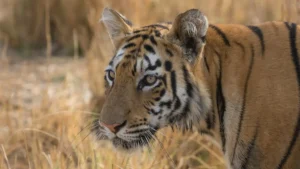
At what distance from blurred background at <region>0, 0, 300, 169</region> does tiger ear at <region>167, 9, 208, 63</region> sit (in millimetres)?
406

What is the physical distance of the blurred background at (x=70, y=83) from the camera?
392 centimetres

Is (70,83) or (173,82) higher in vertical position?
(173,82)

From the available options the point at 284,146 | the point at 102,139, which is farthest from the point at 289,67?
the point at 102,139

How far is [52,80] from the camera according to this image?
681 cm

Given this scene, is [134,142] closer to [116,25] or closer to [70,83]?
[116,25]

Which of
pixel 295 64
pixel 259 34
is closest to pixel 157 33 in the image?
pixel 259 34

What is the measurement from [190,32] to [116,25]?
42cm

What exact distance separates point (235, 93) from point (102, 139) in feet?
2.01

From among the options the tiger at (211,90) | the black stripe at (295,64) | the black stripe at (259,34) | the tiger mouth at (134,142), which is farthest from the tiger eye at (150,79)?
the black stripe at (295,64)

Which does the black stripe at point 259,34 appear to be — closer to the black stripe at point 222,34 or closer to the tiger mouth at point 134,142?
the black stripe at point 222,34

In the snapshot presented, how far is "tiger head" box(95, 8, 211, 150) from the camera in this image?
9.73 ft

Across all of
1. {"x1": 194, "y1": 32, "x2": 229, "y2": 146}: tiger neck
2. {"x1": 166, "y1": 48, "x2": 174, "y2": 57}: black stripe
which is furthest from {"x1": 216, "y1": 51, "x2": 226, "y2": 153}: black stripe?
{"x1": 166, "y1": 48, "x2": 174, "y2": 57}: black stripe

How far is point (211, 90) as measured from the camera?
121 inches

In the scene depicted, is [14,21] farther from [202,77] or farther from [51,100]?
[202,77]
